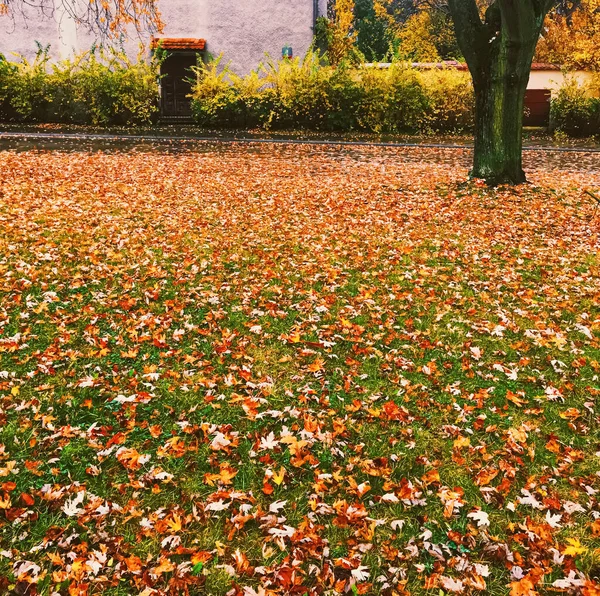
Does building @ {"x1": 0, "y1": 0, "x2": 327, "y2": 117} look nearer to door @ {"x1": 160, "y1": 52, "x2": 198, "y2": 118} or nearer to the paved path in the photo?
door @ {"x1": 160, "y1": 52, "x2": 198, "y2": 118}

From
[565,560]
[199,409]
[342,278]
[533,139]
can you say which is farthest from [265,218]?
[533,139]

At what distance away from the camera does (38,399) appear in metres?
4.14

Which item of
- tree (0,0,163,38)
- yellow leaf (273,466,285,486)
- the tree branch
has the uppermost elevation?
tree (0,0,163,38)

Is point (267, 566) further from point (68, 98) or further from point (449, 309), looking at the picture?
point (68, 98)

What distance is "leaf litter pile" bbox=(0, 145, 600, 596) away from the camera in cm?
282

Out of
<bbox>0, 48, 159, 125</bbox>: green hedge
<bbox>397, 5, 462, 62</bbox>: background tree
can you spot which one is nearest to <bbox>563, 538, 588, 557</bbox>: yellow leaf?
<bbox>0, 48, 159, 125</bbox>: green hedge

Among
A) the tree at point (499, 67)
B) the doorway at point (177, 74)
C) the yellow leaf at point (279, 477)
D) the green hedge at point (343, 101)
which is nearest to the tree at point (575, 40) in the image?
the green hedge at point (343, 101)

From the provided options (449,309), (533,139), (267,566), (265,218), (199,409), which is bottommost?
(267,566)

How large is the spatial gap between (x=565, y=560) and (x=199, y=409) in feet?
8.45

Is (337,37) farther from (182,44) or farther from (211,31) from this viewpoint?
(182,44)

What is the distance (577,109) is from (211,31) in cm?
1586

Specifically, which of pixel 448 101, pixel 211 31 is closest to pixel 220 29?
pixel 211 31

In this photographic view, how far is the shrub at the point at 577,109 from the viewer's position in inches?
792

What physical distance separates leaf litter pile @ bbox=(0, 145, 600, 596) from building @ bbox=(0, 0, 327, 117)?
18.2 meters
